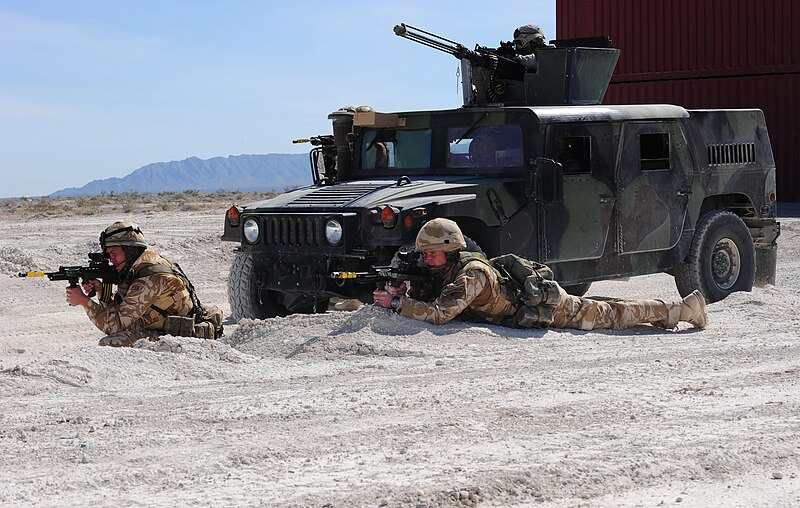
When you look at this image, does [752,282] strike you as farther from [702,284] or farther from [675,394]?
[675,394]

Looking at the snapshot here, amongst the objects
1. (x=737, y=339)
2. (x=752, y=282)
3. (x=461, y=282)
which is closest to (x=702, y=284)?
(x=752, y=282)

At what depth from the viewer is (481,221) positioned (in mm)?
9258

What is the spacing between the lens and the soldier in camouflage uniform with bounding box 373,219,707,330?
26.6ft

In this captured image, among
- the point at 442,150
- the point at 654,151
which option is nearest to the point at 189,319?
the point at 442,150

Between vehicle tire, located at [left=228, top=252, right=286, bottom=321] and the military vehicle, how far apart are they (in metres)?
0.01

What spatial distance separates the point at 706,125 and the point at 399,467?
22.6 feet

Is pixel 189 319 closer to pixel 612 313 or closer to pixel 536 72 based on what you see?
pixel 612 313

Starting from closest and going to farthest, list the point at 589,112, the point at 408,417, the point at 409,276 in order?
the point at 408,417 < the point at 409,276 < the point at 589,112

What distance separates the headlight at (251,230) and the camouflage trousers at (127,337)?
1.53 meters

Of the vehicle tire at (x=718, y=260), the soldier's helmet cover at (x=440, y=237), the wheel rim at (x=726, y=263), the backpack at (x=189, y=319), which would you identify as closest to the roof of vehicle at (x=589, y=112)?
the vehicle tire at (x=718, y=260)

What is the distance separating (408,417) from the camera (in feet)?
19.3

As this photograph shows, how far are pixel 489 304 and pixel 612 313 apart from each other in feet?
3.50

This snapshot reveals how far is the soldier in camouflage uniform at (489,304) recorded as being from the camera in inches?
Result: 319

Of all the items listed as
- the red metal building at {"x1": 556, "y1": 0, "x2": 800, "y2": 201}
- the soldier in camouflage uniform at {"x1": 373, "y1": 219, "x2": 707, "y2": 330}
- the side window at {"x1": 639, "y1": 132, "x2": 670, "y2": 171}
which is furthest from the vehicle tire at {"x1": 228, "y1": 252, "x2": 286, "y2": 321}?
the red metal building at {"x1": 556, "y1": 0, "x2": 800, "y2": 201}
